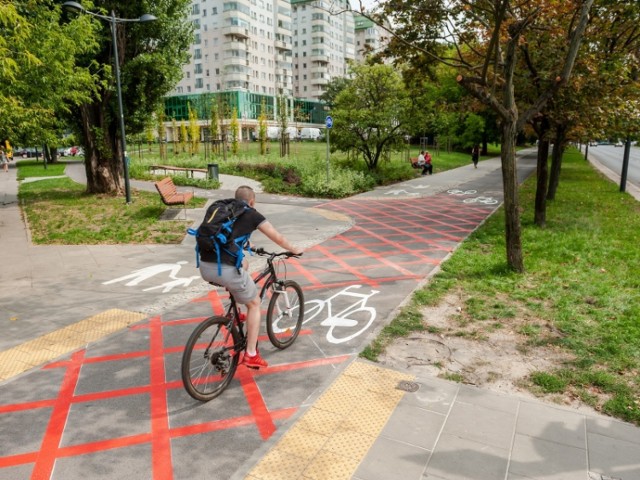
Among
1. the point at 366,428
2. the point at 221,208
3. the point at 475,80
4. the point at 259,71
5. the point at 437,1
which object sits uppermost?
the point at 259,71

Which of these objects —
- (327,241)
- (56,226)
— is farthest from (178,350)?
(56,226)

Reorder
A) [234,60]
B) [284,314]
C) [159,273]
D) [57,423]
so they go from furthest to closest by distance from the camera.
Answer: [234,60]
[159,273]
[284,314]
[57,423]

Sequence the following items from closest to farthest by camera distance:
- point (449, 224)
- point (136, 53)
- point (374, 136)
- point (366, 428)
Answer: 1. point (366, 428)
2. point (449, 224)
3. point (136, 53)
4. point (374, 136)

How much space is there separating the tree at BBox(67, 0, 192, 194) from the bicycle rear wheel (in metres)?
13.5

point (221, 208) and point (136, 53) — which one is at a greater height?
point (136, 53)

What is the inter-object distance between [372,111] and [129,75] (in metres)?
10.8

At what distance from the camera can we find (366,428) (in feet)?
12.5

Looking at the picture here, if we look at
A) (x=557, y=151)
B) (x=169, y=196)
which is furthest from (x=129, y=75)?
(x=557, y=151)

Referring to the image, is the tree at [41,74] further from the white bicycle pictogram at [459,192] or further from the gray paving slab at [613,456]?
the white bicycle pictogram at [459,192]

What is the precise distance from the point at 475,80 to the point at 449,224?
18.5ft

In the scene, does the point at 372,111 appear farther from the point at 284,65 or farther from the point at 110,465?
the point at 284,65

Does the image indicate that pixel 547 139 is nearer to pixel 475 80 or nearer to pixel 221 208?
pixel 475 80

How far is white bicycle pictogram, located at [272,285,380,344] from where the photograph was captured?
5.65 m

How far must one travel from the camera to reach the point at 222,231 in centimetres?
405
